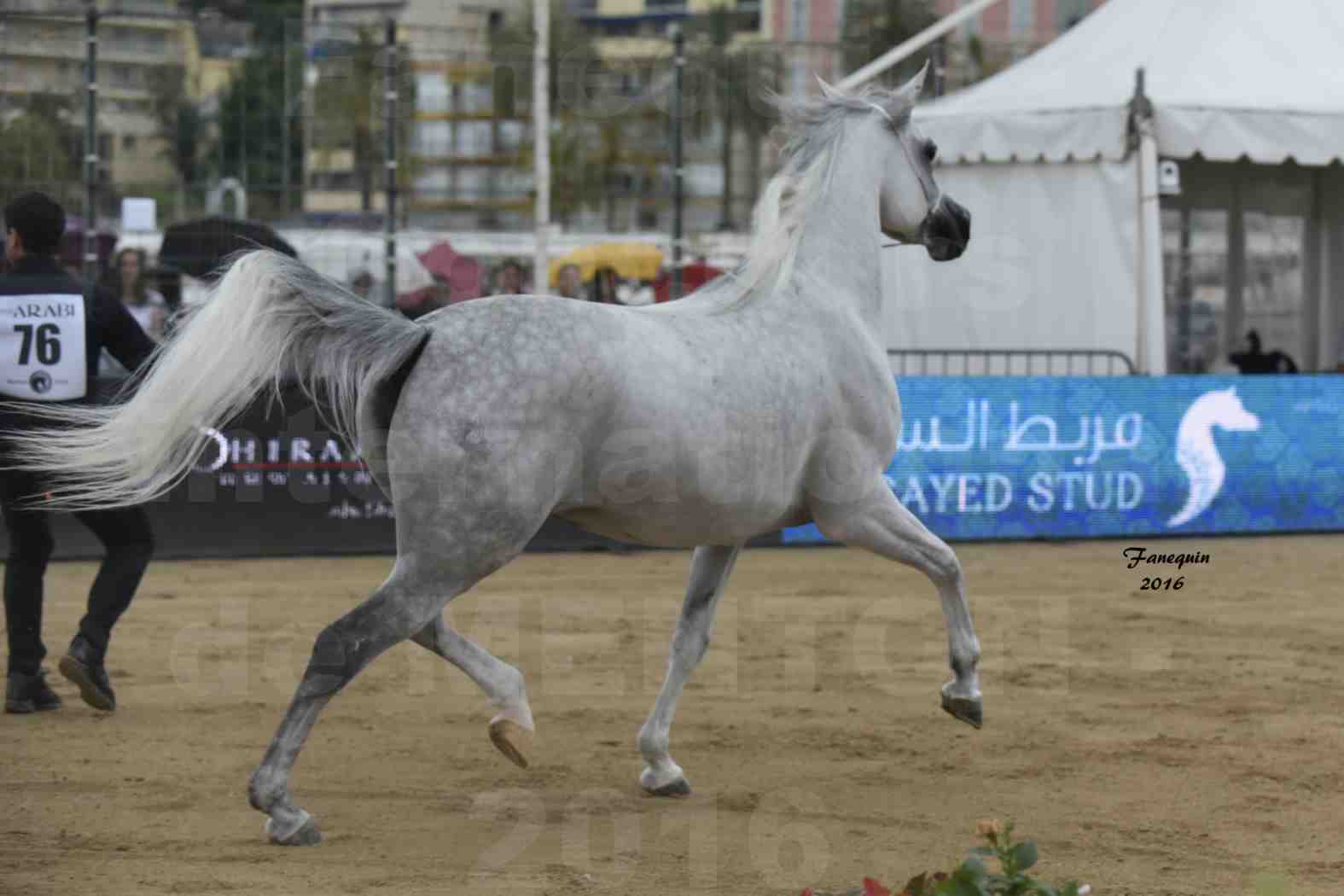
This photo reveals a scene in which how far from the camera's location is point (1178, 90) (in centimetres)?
1303


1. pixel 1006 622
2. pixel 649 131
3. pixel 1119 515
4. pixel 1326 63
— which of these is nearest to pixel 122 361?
pixel 1006 622

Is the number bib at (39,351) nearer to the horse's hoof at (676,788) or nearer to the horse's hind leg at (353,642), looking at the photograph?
the horse's hind leg at (353,642)

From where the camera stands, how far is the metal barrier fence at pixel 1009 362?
12.6 meters

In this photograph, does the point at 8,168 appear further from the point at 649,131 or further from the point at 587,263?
the point at 649,131

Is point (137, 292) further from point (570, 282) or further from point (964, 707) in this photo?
point (964, 707)

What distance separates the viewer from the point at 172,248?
11.8 metres

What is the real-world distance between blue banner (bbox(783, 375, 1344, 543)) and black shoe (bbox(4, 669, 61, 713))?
5.86 metres

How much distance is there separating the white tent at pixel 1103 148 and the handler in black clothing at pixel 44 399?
25.8ft

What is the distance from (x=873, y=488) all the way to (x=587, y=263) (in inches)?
487

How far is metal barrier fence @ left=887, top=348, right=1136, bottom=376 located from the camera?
12.6 meters

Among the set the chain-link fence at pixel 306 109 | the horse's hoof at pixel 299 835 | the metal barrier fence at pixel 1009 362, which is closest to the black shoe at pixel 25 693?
the horse's hoof at pixel 299 835

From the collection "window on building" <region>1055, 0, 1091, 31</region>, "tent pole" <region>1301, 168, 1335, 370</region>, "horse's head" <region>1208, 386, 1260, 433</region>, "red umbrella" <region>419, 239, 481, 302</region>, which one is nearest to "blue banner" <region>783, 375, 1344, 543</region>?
"horse's head" <region>1208, 386, 1260, 433</region>

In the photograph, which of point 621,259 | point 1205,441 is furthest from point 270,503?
point 621,259

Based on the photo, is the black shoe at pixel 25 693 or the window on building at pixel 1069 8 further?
the window on building at pixel 1069 8
